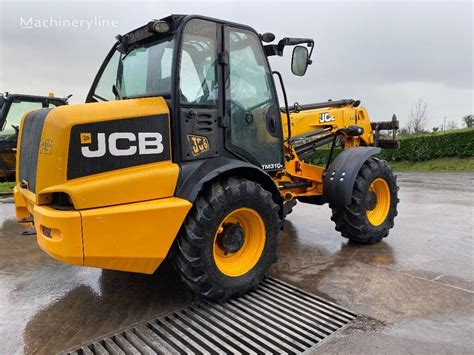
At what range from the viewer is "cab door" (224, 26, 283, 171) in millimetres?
3613

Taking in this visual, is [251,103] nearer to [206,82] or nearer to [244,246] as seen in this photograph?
[206,82]

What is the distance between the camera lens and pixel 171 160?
3176mm

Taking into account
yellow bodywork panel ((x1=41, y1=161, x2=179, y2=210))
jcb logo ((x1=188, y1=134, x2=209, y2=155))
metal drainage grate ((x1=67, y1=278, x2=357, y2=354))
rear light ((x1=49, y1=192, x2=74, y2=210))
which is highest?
jcb logo ((x1=188, y1=134, x2=209, y2=155))

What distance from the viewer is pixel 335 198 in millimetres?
4660

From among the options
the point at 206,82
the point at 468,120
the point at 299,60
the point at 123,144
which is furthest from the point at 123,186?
the point at 468,120

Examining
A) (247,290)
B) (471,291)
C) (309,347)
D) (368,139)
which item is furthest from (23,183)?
(368,139)

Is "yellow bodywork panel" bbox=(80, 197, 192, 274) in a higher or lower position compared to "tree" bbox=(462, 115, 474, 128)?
lower

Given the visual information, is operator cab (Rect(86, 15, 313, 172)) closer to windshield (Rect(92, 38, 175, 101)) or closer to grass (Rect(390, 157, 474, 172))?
windshield (Rect(92, 38, 175, 101))

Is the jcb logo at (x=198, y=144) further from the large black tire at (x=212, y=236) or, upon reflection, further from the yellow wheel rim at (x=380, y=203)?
the yellow wheel rim at (x=380, y=203)

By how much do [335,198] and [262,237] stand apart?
4.73 ft

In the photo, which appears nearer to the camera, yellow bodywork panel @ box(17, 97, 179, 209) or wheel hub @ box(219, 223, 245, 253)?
yellow bodywork panel @ box(17, 97, 179, 209)

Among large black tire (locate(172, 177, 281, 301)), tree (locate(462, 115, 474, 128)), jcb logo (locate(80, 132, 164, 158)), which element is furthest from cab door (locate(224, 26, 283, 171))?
tree (locate(462, 115, 474, 128))

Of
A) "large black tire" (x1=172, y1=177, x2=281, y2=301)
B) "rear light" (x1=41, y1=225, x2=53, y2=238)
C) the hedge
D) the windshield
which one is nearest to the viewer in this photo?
"rear light" (x1=41, y1=225, x2=53, y2=238)

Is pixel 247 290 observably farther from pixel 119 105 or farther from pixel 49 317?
pixel 119 105
